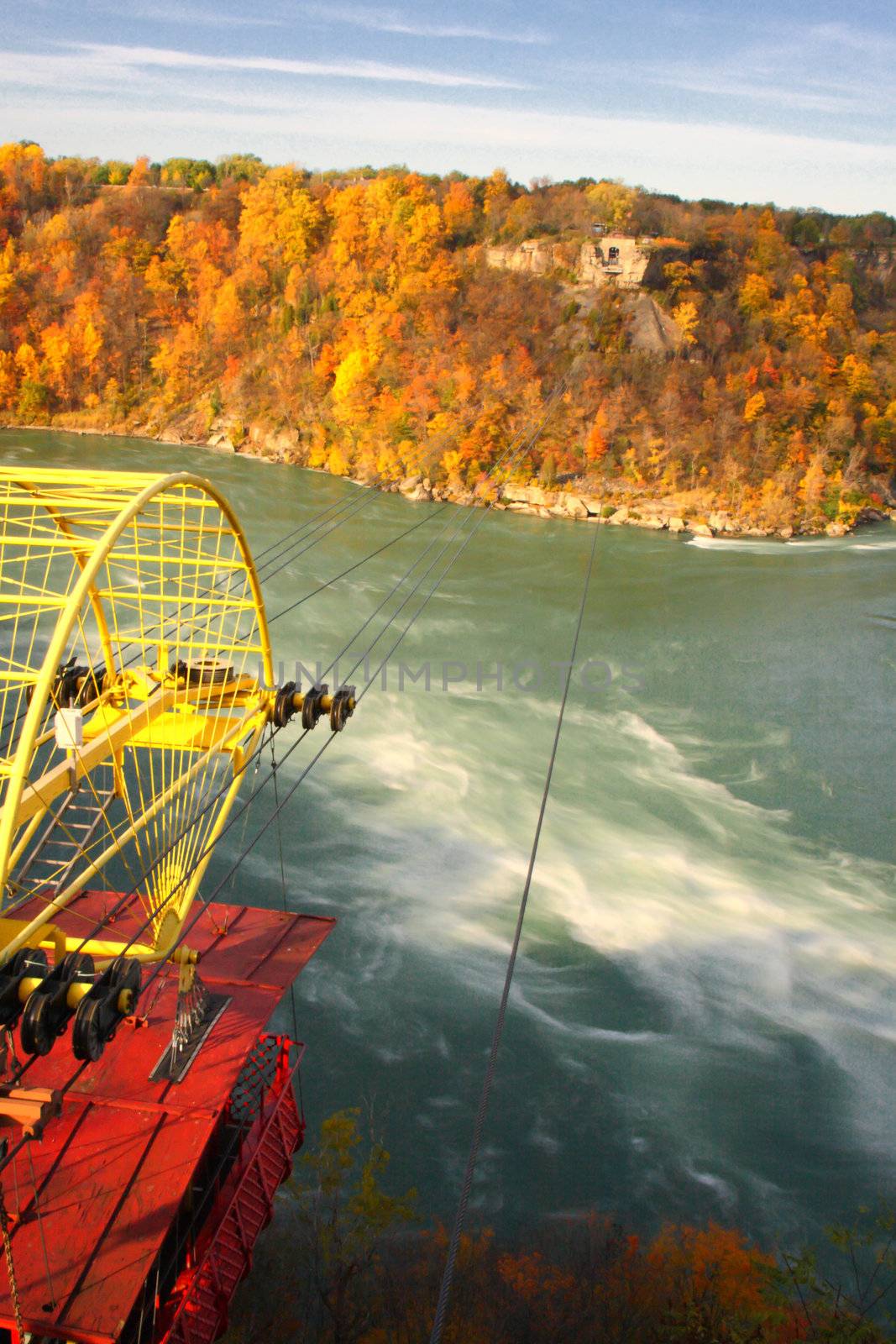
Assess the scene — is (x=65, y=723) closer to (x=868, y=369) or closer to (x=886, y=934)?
(x=886, y=934)

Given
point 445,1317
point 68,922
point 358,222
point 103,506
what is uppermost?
point 358,222

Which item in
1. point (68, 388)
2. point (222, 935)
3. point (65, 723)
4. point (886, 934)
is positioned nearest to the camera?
point (65, 723)

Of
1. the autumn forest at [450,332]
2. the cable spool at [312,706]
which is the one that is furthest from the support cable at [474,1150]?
the autumn forest at [450,332]

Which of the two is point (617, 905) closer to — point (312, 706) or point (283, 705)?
point (312, 706)

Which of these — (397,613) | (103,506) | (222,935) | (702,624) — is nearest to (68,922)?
(222,935)

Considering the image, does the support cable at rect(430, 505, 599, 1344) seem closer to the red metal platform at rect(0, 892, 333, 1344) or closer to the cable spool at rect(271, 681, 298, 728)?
→ the red metal platform at rect(0, 892, 333, 1344)

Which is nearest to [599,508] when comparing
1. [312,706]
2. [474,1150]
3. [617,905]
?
[617,905]
